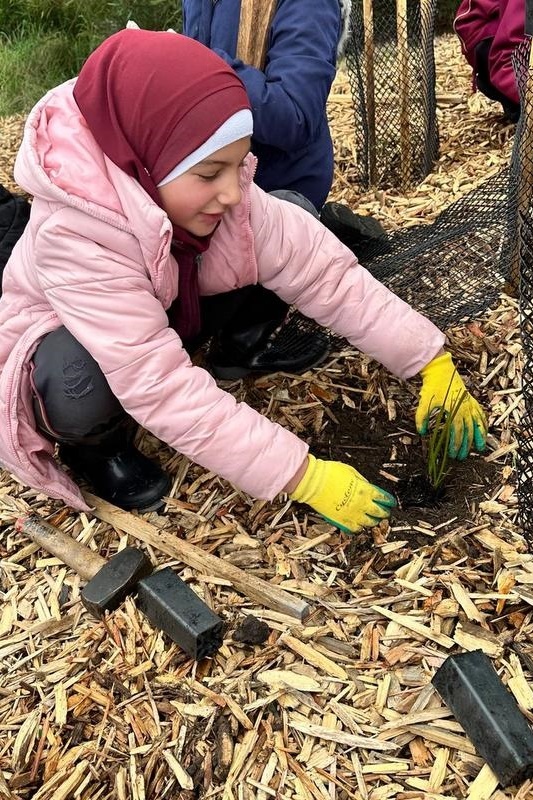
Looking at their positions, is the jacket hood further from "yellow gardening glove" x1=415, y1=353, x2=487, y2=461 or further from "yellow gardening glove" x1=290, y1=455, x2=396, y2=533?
"yellow gardening glove" x1=415, y1=353, x2=487, y2=461

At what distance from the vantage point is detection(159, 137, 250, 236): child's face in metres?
1.60

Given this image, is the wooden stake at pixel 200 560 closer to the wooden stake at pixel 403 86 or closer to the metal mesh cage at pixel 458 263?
the metal mesh cage at pixel 458 263

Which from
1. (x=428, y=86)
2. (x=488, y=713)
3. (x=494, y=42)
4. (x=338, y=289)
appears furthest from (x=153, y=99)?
(x=494, y=42)

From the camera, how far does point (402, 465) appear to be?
2100 mm

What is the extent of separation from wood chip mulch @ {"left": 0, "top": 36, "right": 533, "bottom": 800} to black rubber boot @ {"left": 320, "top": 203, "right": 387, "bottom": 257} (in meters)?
0.99

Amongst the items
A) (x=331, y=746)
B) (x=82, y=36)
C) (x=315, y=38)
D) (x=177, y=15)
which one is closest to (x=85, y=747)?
(x=331, y=746)

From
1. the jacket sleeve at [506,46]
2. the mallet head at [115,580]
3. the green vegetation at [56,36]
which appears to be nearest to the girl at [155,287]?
the mallet head at [115,580]

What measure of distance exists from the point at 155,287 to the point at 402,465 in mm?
835

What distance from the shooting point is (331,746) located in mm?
1505

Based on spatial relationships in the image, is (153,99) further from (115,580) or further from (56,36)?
(56,36)

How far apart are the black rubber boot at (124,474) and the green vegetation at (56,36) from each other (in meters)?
4.61

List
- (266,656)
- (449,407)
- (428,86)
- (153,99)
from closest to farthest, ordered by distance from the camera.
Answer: (153,99)
(266,656)
(449,407)
(428,86)

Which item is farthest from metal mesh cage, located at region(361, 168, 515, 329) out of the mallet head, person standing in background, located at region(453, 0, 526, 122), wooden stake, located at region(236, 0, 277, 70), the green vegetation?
the green vegetation

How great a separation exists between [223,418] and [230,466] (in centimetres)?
12
